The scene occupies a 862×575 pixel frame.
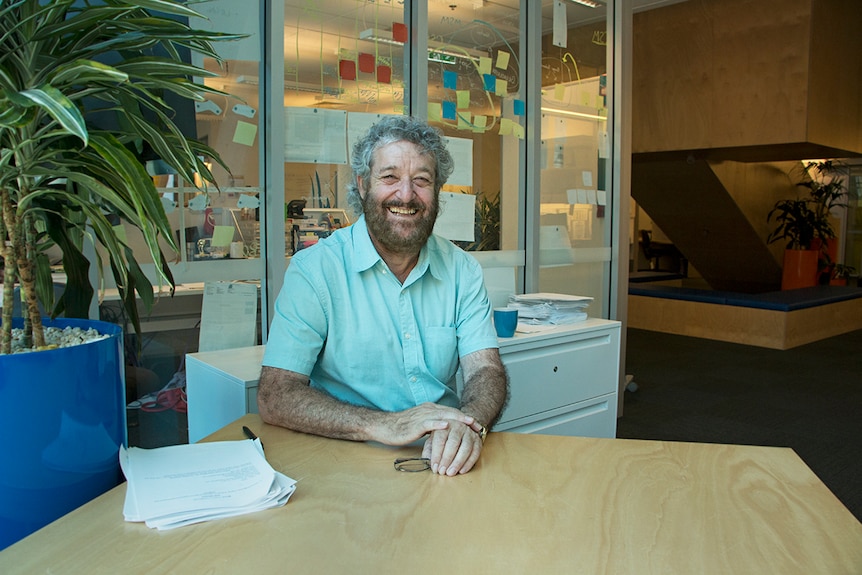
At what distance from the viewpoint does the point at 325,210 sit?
272cm

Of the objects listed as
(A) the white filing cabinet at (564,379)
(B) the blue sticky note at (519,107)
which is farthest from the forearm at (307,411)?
(B) the blue sticky note at (519,107)

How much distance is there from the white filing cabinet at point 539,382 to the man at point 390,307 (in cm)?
40

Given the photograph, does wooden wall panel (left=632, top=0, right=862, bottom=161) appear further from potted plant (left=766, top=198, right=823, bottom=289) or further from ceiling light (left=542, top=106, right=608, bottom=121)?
ceiling light (left=542, top=106, right=608, bottom=121)

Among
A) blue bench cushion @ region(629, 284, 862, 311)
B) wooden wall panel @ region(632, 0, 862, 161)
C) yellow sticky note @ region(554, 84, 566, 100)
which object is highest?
wooden wall panel @ region(632, 0, 862, 161)

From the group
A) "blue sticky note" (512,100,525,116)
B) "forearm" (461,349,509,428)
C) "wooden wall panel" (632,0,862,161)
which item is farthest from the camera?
"wooden wall panel" (632,0,862,161)

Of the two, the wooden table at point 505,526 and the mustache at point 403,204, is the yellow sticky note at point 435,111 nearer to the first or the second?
the mustache at point 403,204

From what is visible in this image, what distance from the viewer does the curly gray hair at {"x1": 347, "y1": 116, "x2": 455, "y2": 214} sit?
1789 mm

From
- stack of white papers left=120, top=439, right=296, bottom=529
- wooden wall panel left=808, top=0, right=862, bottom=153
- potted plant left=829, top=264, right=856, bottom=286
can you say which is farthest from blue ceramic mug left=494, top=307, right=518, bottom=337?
potted plant left=829, top=264, right=856, bottom=286

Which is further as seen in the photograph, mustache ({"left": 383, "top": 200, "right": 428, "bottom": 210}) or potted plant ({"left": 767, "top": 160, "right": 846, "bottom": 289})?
potted plant ({"left": 767, "top": 160, "right": 846, "bottom": 289})

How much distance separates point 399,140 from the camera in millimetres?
1781

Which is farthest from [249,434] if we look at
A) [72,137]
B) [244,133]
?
[244,133]

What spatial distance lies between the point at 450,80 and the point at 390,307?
176 centimetres

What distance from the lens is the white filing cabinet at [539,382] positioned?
2.11 metres

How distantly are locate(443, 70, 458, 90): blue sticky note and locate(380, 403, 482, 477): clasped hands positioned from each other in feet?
6.94
